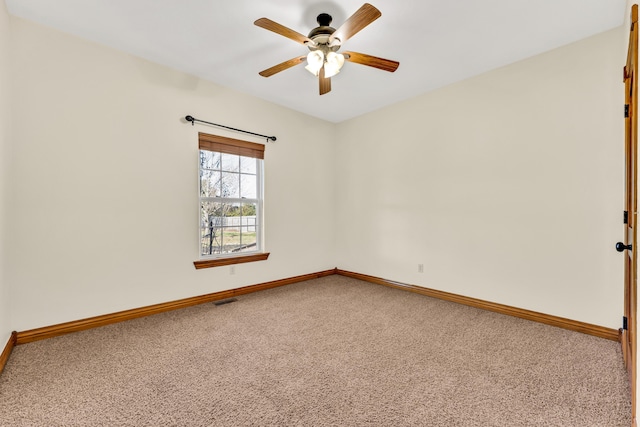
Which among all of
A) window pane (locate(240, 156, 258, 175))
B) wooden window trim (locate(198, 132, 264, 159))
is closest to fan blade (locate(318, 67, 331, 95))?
wooden window trim (locate(198, 132, 264, 159))

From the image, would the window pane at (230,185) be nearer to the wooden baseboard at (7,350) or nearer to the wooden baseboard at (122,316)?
the wooden baseboard at (122,316)

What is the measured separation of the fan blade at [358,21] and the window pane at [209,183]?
218 centimetres

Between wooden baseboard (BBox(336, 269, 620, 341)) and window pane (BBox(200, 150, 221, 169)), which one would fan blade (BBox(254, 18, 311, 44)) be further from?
wooden baseboard (BBox(336, 269, 620, 341))

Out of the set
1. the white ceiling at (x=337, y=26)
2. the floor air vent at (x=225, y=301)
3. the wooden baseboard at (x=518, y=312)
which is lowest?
the floor air vent at (x=225, y=301)

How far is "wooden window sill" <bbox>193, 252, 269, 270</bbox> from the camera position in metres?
3.36

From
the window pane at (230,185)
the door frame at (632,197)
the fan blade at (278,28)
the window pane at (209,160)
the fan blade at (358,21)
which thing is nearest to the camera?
the door frame at (632,197)

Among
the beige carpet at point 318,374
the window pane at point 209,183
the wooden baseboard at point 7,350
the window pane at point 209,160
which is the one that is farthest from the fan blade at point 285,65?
the wooden baseboard at point 7,350

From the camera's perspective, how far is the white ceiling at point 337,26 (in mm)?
2191

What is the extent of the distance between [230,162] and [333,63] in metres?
1.99

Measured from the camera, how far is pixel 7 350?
6.81 ft

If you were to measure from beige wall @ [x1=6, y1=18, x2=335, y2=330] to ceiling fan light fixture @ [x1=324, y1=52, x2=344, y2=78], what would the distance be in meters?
1.71

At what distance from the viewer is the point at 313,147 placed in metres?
4.65

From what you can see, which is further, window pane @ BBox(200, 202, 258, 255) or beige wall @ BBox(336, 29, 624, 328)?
window pane @ BBox(200, 202, 258, 255)

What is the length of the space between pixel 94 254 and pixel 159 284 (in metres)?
Answer: 0.68
